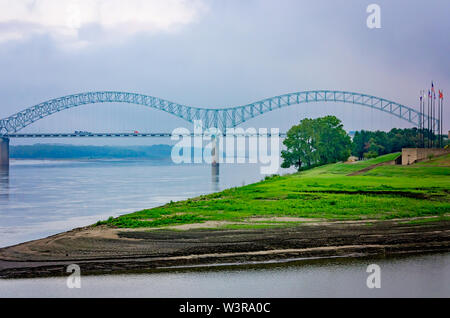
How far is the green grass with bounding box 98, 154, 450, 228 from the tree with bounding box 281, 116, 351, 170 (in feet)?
92.0

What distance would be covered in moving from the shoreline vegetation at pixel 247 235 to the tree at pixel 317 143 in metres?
35.9

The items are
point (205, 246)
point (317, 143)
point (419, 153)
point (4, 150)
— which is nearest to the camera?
point (205, 246)

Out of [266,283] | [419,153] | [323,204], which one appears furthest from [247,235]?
[419,153]

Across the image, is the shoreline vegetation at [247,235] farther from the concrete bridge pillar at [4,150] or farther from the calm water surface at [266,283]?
the concrete bridge pillar at [4,150]

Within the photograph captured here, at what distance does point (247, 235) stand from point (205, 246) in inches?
71.3

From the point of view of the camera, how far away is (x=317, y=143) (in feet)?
205

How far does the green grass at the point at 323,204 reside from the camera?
69.0 feet

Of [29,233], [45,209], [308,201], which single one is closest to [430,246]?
[308,201]

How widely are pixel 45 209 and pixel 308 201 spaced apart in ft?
50.1

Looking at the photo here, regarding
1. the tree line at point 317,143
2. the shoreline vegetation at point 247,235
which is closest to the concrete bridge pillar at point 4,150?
the tree line at point 317,143

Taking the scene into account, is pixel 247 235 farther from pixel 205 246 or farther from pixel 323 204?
pixel 323 204

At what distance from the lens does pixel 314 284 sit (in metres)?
12.6

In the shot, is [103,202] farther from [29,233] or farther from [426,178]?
[426,178]
